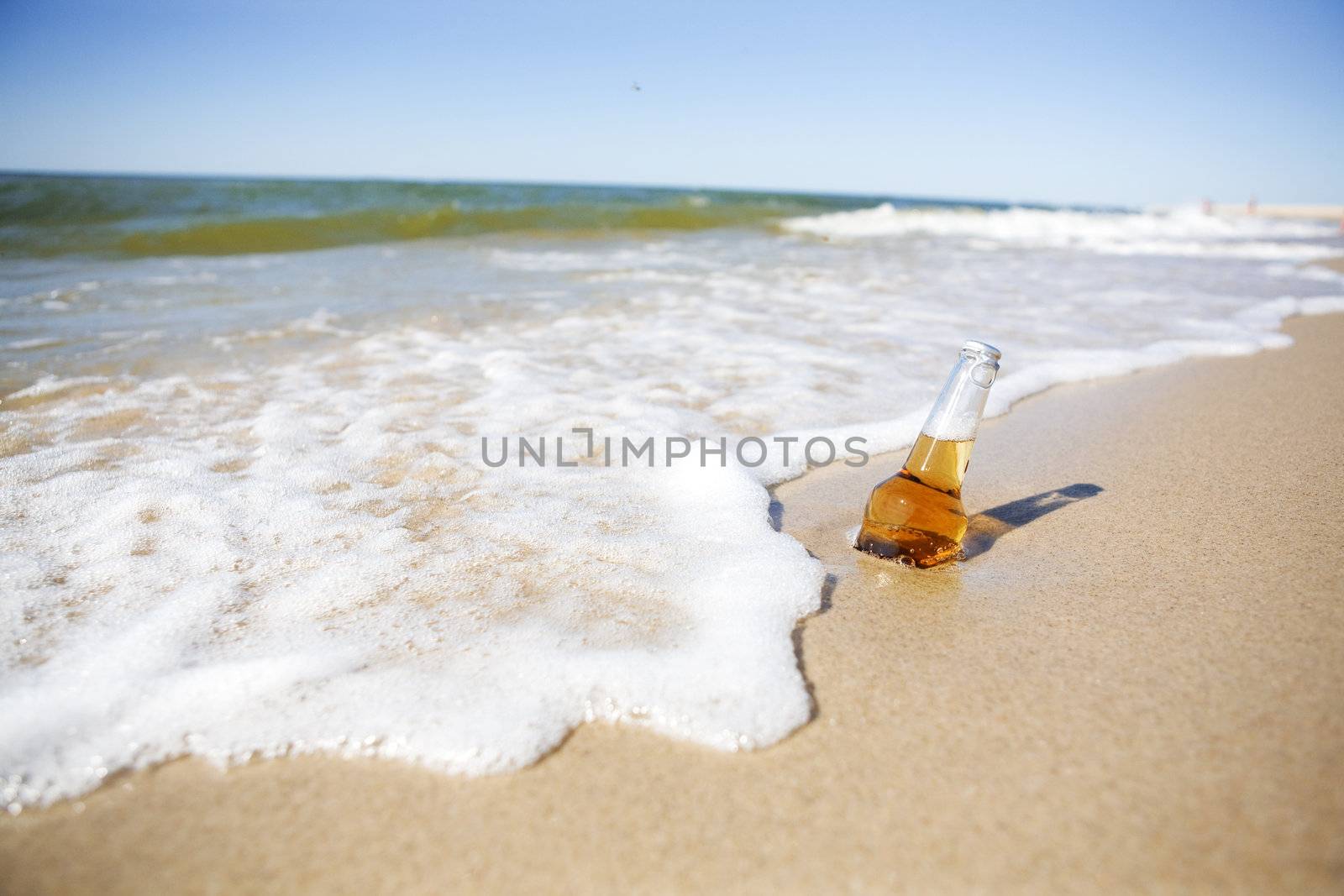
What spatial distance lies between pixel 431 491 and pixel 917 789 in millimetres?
1352

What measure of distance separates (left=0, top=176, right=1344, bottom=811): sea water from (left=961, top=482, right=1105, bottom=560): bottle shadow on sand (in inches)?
16.4

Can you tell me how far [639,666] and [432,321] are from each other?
11.2ft

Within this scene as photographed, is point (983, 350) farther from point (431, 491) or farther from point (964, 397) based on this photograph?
point (431, 491)

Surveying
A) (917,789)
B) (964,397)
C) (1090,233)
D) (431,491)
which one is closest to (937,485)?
(964,397)

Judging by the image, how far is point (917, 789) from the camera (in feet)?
3.00

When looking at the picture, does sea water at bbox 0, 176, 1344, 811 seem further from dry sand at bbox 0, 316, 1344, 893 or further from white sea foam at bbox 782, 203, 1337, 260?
white sea foam at bbox 782, 203, 1337, 260

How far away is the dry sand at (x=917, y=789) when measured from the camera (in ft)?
2.64

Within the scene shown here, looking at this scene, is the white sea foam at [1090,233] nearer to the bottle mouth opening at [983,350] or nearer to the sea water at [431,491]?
the sea water at [431,491]

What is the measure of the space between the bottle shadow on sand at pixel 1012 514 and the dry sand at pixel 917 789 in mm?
206

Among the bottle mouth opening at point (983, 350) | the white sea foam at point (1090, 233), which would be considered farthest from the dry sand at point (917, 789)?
the white sea foam at point (1090, 233)

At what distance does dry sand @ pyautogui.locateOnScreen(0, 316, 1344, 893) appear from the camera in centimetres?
81

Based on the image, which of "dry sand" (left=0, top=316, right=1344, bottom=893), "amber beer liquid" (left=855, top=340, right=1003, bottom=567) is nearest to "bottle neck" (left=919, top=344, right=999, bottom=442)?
"amber beer liquid" (left=855, top=340, right=1003, bottom=567)

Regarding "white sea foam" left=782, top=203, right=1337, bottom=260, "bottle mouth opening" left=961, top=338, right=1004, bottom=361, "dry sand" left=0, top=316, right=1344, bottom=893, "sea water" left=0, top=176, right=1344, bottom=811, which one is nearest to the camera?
"dry sand" left=0, top=316, right=1344, bottom=893

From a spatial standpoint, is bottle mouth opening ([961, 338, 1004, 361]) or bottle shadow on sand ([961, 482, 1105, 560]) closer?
bottle mouth opening ([961, 338, 1004, 361])
